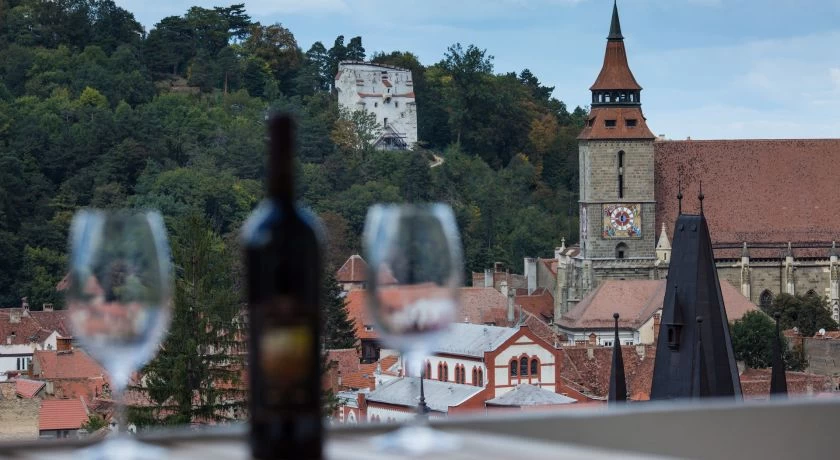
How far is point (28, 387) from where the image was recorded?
4659 cm

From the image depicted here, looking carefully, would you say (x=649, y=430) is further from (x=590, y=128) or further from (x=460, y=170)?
(x=460, y=170)

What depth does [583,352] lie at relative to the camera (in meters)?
47.4

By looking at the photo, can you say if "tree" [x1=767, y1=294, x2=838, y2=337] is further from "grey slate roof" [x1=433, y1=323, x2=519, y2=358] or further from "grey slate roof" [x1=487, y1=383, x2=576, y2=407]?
"grey slate roof" [x1=487, y1=383, x2=576, y2=407]

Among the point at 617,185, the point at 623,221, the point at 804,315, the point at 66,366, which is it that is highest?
the point at 617,185

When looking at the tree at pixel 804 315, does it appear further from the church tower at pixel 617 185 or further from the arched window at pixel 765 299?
the church tower at pixel 617 185

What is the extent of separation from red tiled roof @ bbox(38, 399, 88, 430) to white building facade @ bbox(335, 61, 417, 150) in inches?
2564

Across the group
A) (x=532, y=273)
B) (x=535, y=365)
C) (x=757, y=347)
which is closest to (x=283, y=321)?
(x=535, y=365)

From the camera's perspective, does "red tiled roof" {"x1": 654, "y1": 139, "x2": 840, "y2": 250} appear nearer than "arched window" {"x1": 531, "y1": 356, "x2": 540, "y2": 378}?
No

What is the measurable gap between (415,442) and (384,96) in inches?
4127

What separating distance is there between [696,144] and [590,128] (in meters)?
5.07

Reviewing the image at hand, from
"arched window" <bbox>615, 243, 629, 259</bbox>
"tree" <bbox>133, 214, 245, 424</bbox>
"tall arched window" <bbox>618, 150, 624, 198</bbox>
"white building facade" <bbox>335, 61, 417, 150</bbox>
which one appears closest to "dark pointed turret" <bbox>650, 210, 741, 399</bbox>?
"tree" <bbox>133, 214, 245, 424</bbox>

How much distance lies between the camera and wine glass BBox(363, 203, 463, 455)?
9.96 feet

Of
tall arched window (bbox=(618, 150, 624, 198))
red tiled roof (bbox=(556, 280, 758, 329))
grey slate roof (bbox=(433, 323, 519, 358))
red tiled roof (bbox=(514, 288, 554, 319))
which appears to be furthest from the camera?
red tiled roof (bbox=(514, 288, 554, 319))

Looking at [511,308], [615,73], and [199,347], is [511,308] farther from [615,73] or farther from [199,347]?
[199,347]
